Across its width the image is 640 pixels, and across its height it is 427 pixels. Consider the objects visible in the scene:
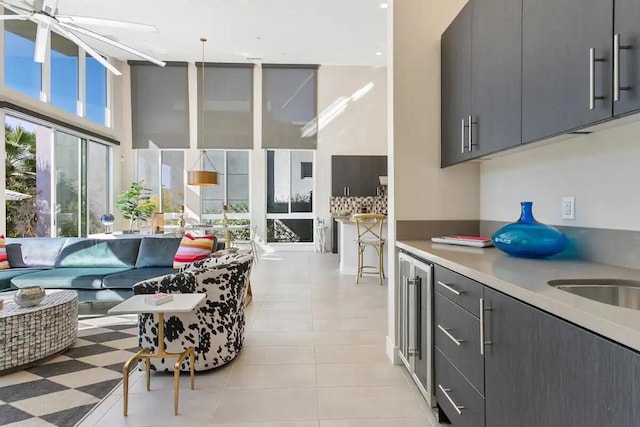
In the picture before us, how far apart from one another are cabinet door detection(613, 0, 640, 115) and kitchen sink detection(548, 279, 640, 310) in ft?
2.01

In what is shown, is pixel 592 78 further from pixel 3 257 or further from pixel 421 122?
pixel 3 257

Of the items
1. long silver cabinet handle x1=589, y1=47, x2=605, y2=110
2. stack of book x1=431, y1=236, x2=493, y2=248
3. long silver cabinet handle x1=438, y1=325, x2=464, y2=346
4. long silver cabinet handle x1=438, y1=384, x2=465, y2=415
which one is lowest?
long silver cabinet handle x1=438, y1=384, x2=465, y2=415

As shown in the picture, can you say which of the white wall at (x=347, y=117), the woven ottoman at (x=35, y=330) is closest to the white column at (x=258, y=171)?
the white wall at (x=347, y=117)

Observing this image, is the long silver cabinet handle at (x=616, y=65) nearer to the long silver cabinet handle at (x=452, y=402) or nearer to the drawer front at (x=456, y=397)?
the drawer front at (x=456, y=397)

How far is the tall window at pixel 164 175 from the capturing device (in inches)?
370

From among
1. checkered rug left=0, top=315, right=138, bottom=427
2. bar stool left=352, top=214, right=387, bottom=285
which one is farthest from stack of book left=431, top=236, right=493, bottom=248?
bar stool left=352, top=214, right=387, bottom=285

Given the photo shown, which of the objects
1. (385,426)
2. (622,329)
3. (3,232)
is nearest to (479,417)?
(385,426)

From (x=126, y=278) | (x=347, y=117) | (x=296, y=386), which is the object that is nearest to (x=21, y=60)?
(x=126, y=278)

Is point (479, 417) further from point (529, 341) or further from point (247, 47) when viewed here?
point (247, 47)

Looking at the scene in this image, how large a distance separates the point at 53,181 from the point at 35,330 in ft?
17.2

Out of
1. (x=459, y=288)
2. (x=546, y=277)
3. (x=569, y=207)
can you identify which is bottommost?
(x=459, y=288)

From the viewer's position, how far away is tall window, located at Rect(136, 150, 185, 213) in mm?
9406

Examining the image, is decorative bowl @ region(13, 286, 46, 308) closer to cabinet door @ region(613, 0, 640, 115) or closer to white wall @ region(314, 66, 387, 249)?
cabinet door @ region(613, 0, 640, 115)

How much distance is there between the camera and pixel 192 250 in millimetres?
4391
